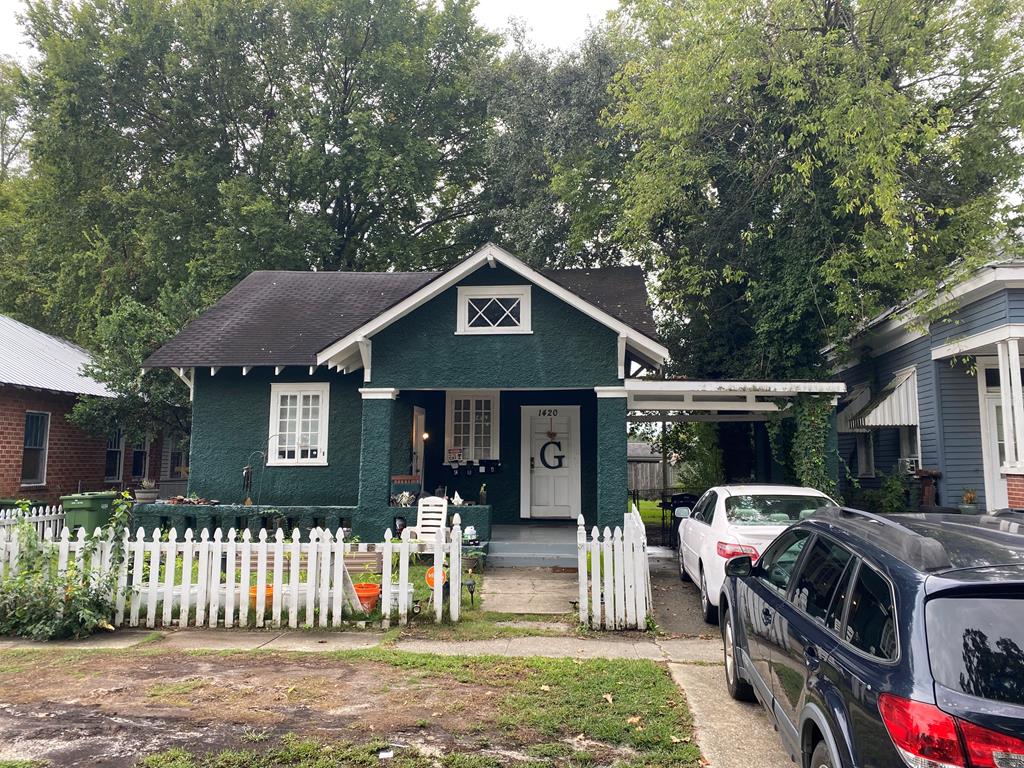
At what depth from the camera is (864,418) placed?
15766mm

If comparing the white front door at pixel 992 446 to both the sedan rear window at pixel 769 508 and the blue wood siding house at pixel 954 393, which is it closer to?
the blue wood siding house at pixel 954 393

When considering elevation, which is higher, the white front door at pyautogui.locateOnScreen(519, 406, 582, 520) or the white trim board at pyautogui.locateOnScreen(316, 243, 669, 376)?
the white trim board at pyautogui.locateOnScreen(316, 243, 669, 376)

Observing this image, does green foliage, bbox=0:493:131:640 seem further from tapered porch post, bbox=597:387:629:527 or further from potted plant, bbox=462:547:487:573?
tapered porch post, bbox=597:387:629:527

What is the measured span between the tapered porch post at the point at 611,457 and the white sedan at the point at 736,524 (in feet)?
5.92

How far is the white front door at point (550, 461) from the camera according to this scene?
49.2ft

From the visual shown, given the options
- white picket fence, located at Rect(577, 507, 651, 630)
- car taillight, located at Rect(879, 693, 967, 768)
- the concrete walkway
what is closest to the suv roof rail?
car taillight, located at Rect(879, 693, 967, 768)

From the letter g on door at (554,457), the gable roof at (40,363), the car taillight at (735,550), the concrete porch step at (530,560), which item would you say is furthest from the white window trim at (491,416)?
the gable roof at (40,363)

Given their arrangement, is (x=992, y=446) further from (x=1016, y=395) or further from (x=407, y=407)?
(x=407, y=407)

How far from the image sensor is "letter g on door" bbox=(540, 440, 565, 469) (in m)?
15.1

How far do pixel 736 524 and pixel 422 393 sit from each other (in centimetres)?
807

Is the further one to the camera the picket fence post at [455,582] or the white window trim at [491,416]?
the white window trim at [491,416]

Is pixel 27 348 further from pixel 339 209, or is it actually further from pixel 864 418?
pixel 864 418

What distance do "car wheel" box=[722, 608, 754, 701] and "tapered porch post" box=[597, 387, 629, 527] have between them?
17.1 feet

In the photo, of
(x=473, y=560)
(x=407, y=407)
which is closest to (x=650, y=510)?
(x=407, y=407)
